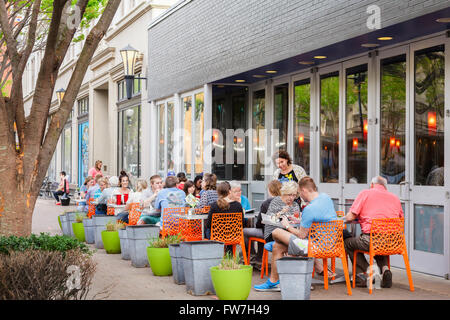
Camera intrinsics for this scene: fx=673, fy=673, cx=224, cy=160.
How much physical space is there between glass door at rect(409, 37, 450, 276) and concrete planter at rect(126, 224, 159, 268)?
160 inches

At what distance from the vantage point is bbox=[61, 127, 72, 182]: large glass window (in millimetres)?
38438

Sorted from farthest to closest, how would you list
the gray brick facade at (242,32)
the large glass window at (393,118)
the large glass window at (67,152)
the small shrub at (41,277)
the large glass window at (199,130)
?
the large glass window at (67,152), the large glass window at (199,130), the large glass window at (393,118), the gray brick facade at (242,32), the small shrub at (41,277)

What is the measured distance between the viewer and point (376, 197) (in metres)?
8.80

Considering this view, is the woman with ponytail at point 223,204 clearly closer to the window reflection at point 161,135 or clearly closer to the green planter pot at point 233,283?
the green planter pot at point 233,283

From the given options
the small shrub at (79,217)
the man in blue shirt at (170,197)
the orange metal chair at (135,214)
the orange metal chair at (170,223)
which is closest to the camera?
the orange metal chair at (170,223)

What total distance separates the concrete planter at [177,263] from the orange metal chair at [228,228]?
0.74 m

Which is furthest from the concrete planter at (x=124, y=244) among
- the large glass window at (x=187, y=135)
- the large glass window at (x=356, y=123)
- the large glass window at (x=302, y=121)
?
the large glass window at (x=187, y=135)

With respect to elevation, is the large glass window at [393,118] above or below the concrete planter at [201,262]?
above

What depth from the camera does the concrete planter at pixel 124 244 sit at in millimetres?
12016

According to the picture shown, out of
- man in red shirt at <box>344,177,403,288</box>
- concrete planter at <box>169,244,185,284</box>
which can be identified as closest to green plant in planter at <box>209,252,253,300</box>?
concrete planter at <box>169,244,185,284</box>

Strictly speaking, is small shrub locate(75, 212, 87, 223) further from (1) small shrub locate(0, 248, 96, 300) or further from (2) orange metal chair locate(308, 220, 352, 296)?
(1) small shrub locate(0, 248, 96, 300)
